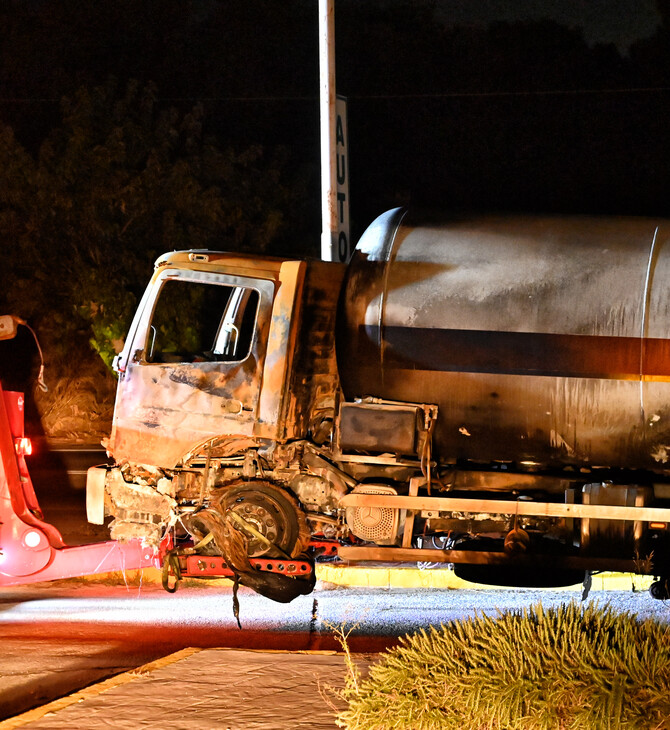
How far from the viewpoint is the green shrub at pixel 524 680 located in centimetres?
435

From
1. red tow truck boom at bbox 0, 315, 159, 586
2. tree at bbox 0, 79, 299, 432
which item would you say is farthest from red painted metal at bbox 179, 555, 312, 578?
tree at bbox 0, 79, 299, 432

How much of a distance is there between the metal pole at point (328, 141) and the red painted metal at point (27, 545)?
171 inches

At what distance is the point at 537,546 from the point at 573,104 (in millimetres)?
19995

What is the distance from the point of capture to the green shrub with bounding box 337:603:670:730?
171 inches

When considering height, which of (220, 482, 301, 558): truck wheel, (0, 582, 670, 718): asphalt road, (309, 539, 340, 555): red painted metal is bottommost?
(0, 582, 670, 718): asphalt road

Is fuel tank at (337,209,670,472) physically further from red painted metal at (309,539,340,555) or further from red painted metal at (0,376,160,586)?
red painted metal at (0,376,160,586)

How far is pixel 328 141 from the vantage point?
11.2 m

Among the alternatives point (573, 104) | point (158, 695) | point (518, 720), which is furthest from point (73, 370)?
point (518, 720)

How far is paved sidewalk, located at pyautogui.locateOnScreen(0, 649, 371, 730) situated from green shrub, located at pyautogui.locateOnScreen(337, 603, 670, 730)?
47 cm

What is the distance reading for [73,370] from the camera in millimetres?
25578

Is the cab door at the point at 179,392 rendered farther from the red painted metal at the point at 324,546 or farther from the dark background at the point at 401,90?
the dark background at the point at 401,90

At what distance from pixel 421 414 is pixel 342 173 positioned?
17.2ft

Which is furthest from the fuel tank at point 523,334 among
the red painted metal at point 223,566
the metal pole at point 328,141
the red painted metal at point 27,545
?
the metal pole at point 328,141

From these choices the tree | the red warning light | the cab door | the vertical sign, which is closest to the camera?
the cab door
